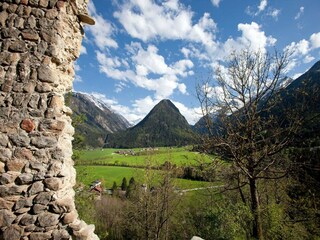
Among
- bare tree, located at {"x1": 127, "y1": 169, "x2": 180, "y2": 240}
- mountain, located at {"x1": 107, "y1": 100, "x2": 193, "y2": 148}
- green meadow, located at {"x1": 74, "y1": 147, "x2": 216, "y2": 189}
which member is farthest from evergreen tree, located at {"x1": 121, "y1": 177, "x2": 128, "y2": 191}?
mountain, located at {"x1": 107, "y1": 100, "x2": 193, "y2": 148}

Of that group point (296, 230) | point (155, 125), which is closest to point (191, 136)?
point (296, 230)

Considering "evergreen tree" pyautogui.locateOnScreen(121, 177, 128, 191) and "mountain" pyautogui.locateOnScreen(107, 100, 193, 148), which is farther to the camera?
"mountain" pyautogui.locateOnScreen(107, 100, 193, 148)

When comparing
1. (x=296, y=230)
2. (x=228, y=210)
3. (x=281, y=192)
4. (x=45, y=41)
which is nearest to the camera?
(x=45, y=41)

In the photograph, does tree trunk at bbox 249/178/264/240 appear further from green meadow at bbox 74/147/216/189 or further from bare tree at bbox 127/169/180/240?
bare tree at bbox 127/169/180/240

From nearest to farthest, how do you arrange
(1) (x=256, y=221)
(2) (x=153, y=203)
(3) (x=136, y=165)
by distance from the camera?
(1) (x=256, y=221), (2) (x=153, y=203), (3) (x=136, y=165)

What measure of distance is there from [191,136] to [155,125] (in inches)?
5738

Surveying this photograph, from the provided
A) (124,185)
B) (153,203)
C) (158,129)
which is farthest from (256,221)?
(158,129)

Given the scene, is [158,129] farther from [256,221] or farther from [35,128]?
[35,128]

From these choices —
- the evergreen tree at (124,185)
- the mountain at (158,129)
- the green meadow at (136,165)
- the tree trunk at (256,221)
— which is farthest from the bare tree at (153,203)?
the mountain at (158,129)

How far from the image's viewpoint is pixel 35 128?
307 cm

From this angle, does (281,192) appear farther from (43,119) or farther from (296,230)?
(43,119)

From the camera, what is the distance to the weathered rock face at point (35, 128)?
2871mm

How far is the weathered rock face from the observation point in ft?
9.42

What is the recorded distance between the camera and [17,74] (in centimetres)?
314
